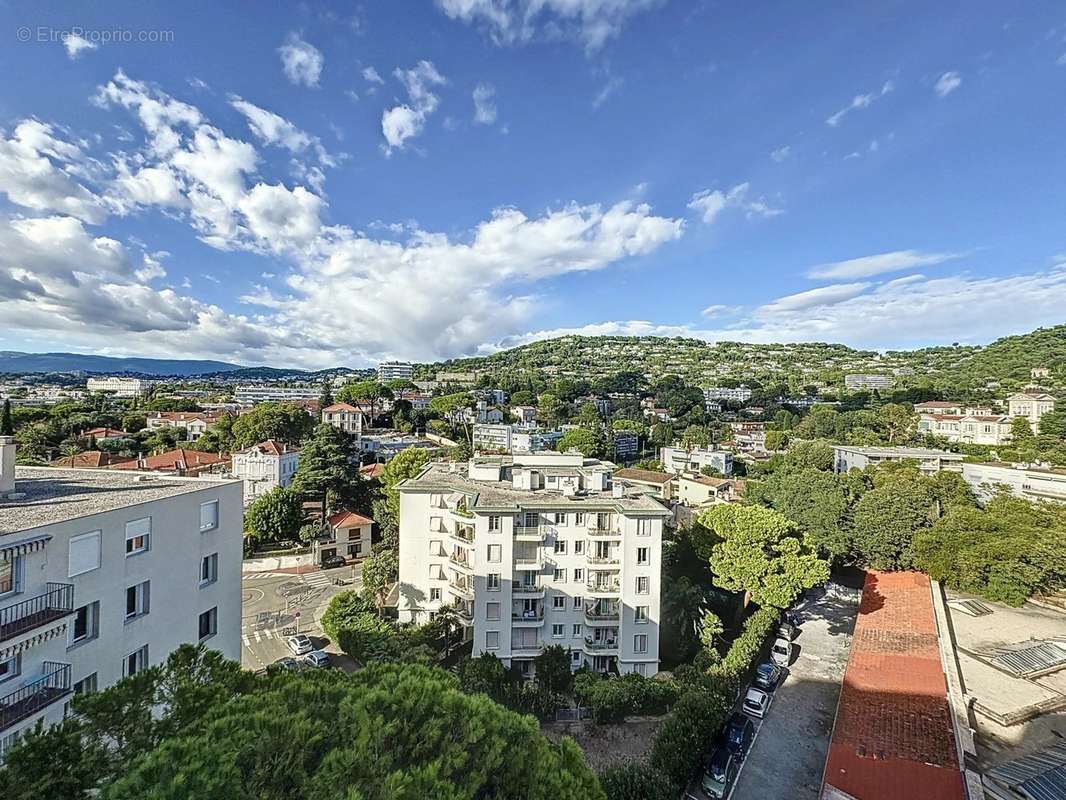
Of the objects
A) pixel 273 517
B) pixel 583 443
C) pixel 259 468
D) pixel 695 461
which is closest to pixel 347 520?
pixel 273 517

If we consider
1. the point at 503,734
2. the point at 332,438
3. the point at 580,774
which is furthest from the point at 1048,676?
the point at 332,438

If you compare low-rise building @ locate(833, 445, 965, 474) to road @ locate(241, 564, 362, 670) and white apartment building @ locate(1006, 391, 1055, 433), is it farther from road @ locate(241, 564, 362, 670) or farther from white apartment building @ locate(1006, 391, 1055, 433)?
road @ locate(241, 564, 362, 670)

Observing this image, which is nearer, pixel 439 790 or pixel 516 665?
pixel 439 790

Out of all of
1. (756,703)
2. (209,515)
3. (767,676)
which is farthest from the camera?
(767,676)

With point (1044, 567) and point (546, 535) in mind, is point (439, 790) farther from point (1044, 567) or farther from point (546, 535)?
point (1044, 567)

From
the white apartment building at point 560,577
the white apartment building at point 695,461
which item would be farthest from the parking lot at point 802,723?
the white apartment building at point 695,461

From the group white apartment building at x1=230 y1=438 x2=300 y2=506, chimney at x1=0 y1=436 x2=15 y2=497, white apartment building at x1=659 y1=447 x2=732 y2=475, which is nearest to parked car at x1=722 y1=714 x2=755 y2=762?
chimney at x1=0 y1=436 x2=15 y2=497

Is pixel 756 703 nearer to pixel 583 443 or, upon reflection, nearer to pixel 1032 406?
pixel 583 443
